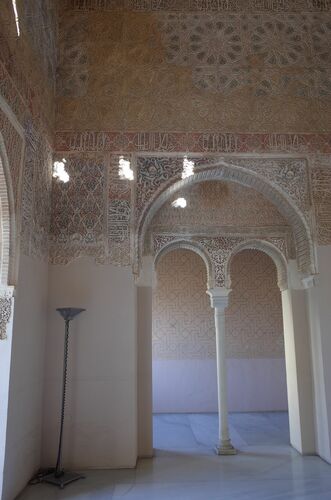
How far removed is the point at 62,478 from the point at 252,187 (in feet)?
12.7

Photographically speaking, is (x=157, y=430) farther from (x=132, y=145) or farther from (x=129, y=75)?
(x=129, y=75)

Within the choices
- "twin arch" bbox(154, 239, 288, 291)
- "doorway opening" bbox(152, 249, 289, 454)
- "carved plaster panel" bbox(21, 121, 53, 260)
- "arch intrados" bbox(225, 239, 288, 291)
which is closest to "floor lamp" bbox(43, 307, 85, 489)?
"carved plaster panel" bbox(21, 121, 53, 260)

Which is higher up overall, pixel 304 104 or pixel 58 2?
pixel 58 2

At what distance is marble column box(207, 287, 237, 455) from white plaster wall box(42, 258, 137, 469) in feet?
3.95

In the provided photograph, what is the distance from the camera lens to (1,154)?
3.60 m

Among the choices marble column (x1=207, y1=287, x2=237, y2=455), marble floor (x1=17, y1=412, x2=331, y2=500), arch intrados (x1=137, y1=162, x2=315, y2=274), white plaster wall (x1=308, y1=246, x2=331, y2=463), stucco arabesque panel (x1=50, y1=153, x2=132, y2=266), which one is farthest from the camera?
marble column (x1=207, y1=287, x2=237, y2=455)

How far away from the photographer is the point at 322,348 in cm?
501

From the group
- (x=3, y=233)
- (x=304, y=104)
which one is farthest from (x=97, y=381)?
(x=304, y=104)

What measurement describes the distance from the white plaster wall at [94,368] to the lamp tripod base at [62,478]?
0.24 meters

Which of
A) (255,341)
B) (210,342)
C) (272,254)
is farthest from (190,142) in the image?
(255,341)

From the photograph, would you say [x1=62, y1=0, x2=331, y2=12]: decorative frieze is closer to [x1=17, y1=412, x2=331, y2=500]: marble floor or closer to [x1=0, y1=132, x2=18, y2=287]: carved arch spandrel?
[x1=0, y1=132, x2=18, y2=287]: carved arch spandrel

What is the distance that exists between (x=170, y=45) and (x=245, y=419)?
5804 millimetres

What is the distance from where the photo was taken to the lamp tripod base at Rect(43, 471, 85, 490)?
13.6ft

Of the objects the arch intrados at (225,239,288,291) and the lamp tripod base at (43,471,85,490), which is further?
the arch intrados at (225,239,288,291)
